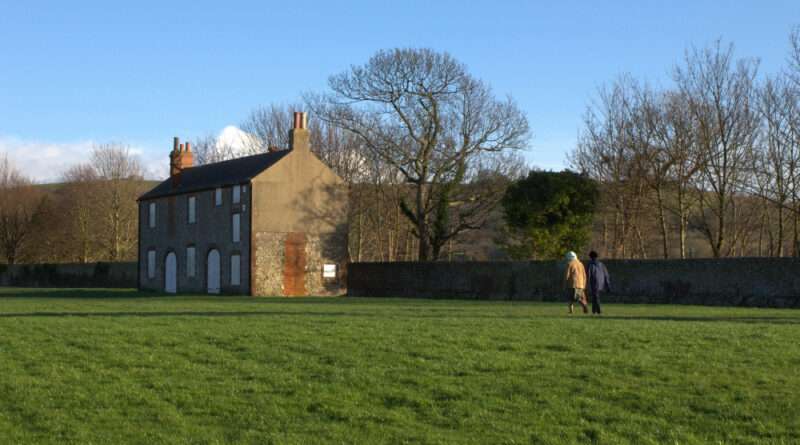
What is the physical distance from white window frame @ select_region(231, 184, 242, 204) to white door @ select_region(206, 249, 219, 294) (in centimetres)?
318

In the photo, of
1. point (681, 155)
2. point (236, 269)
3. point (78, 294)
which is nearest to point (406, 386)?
point (681, 155)

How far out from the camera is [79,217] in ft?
284

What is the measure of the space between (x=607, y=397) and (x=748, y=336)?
6.09 m

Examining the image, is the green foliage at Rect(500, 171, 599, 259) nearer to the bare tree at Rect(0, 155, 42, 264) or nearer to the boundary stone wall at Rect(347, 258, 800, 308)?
the boundary stone wall at Rect(347, 258, 800, 308)

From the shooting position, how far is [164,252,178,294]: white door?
193ft

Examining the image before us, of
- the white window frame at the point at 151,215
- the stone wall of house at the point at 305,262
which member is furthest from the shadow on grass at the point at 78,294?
the white window frame at the point at 151,215

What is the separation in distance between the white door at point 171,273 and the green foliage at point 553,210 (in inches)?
854

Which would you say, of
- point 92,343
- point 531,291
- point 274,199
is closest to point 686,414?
point 92,343

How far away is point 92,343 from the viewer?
1753 centimetres

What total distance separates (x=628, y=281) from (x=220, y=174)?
88.7 feet

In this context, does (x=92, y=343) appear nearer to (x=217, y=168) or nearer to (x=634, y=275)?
(x=634, y=275)

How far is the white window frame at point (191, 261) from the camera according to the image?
56.9 meters

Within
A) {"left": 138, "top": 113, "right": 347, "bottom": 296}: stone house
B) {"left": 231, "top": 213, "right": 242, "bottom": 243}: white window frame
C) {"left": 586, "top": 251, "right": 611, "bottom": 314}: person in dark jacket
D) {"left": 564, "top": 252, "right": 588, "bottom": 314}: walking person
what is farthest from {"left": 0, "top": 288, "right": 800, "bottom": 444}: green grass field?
{"left": 231, "top": 213, "right": 242, "bottom": 243}: white window frame

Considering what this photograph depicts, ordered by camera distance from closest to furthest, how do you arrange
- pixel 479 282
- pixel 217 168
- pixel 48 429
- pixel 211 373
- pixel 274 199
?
pixel 48 429 → pixel 211 373 → pixel 479 282 → pixel 274 199 → pixel 217 168
